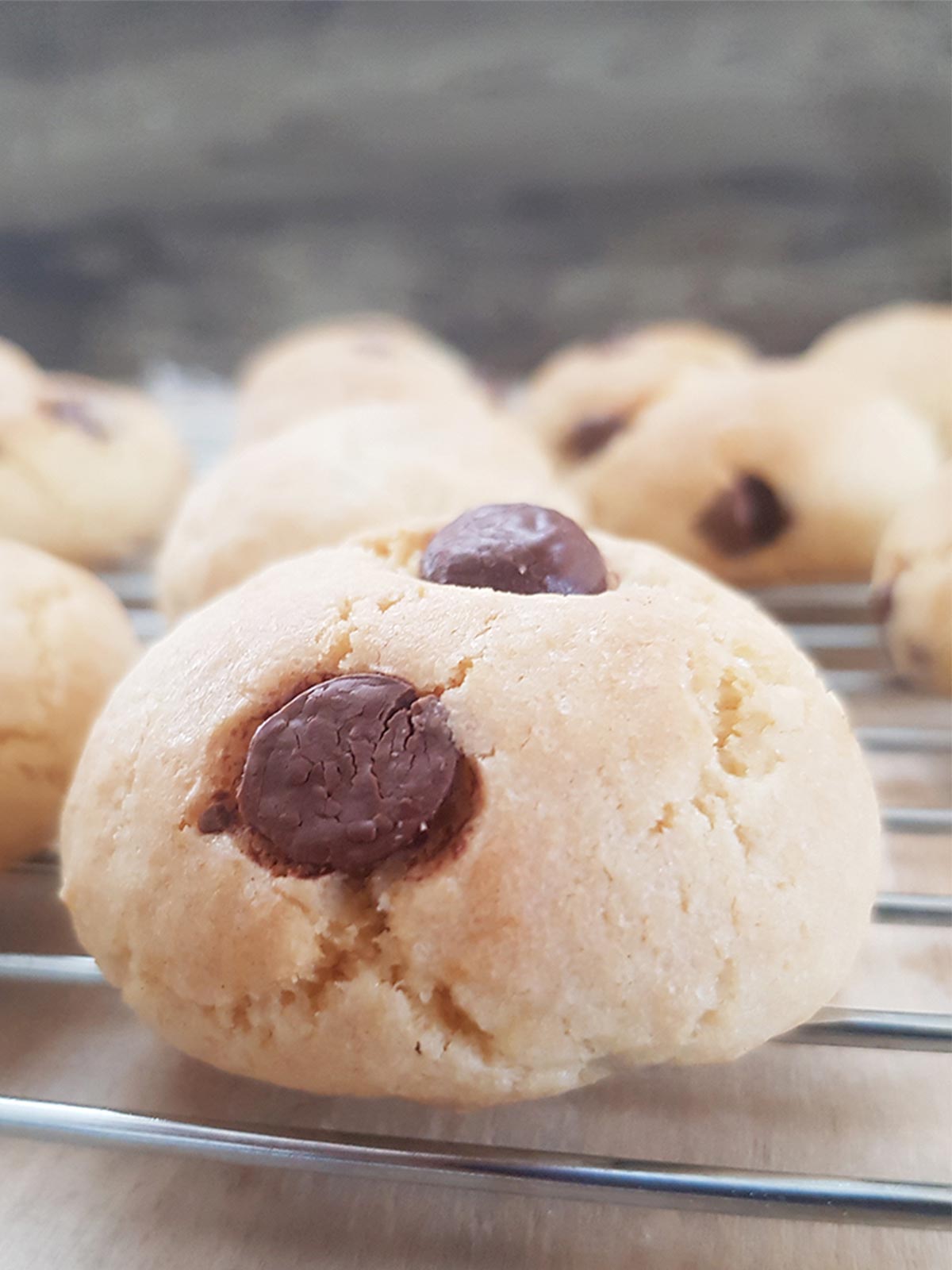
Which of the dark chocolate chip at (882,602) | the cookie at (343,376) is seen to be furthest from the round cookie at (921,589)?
the cookie at (343,376)

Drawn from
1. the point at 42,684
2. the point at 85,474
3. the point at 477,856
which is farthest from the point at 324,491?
the point at 477,856

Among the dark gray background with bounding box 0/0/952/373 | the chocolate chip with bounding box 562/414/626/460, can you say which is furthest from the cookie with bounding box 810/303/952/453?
the chocolate chip with bounding box 562/414/626/460

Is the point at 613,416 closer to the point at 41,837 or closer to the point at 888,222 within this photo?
the point at 888,222

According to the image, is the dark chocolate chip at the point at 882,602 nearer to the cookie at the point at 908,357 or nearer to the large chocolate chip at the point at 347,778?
the cookie at the point at 908,357

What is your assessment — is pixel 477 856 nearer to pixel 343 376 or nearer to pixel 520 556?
pixel 520 556

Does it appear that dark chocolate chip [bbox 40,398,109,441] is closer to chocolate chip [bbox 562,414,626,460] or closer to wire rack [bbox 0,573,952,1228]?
chocolate chip [bbox 562,414,626,460]

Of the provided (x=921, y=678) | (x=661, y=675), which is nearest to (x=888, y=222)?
(x=921, y=678)
